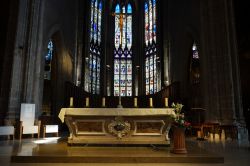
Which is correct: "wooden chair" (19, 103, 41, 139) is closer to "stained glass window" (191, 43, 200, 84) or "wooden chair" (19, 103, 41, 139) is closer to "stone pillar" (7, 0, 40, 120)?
"stone pillar" (7, 0, 40, 120)

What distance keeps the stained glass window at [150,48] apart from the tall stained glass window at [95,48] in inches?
205

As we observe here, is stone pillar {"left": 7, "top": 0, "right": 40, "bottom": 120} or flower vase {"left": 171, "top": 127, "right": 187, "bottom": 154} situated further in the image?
stone pillar {"left": 7, "top": 0, "right": 40, "bottom": 120}

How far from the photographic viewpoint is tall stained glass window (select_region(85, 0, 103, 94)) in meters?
25.0

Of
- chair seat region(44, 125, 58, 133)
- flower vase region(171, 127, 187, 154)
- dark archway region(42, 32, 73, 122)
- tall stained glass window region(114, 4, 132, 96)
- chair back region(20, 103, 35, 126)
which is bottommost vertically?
chair seat region(44, 125, 58, 133)

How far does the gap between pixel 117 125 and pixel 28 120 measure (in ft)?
17.4

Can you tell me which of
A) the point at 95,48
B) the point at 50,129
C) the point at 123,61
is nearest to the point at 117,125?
the point at 50,129

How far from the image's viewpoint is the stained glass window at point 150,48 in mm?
26172

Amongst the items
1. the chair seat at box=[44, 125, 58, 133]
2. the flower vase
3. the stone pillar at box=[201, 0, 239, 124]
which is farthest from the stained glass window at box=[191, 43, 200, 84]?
the flower vase

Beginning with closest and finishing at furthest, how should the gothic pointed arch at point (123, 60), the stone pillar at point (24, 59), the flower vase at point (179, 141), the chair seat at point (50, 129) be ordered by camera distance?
the flower vase at point (179, 141) → the stone pillar at point (24, 59) → the chair seat at point (50, 129) → the gothic pointed arch at point (123, 60)

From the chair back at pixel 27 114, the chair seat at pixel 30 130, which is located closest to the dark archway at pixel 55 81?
the chair back at pixel 27 114

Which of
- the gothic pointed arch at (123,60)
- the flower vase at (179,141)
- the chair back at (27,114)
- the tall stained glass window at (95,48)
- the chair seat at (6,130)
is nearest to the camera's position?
the flower vase at (179,141)

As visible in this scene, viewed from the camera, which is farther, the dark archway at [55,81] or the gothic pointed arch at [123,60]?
the gothic pointed arch at [123,60]

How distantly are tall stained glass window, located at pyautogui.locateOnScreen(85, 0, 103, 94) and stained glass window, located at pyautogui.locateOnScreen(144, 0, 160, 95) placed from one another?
5.20m

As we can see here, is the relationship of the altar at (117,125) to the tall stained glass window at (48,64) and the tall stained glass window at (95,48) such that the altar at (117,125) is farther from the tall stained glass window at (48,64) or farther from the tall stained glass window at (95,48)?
the tall stained glass window at (95,48)
